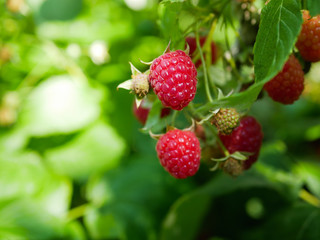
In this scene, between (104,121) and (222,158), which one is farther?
(104,121)

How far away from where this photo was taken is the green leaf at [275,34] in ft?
1.55

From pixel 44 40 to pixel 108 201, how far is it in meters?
0.69

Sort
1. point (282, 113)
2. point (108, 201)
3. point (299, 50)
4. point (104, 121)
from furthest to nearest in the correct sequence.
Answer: point (282, 113)
point (104, 121)
point (108, 201)
point (299, 50)

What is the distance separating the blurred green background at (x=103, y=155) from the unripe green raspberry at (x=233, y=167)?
334 mm

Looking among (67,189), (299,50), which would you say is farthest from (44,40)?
(299,50)

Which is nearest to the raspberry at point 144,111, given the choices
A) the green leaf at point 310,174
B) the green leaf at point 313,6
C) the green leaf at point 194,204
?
the green leaf at point 194,204

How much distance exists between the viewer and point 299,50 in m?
0.63

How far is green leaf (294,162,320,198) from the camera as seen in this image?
1146 mm

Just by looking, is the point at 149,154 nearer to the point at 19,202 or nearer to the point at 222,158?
the point at 19,202

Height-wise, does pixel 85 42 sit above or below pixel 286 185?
above

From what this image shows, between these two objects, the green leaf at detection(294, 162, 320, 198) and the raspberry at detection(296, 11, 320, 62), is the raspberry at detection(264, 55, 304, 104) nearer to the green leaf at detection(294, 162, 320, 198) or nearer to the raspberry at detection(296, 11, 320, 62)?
the raspberry at detection(296, 11, 320, 62)

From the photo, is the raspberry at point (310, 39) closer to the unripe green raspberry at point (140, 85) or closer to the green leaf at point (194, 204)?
the unripe green raspberry at point (140, 85)

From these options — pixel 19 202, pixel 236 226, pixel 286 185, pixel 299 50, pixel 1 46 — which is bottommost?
pixel 236 226

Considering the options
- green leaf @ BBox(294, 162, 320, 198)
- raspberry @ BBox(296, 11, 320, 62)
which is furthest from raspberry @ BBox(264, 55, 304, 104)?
green leaf @ BBox(294, 162, 320, 198)
